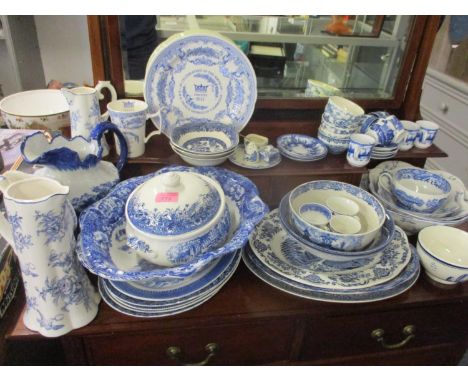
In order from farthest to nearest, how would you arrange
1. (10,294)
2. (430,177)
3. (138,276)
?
(430,177) → (10,294) → (138,276)

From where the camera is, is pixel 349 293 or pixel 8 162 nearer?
pixel 349 293

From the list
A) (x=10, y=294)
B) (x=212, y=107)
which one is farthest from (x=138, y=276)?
(x=212, y=107)

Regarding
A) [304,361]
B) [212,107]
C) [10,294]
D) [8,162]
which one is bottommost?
[304,361]

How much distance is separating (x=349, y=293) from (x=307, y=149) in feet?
1.12

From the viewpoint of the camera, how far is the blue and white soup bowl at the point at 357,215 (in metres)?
0.66

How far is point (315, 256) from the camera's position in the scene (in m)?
0.74

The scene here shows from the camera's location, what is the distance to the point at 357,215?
78cm

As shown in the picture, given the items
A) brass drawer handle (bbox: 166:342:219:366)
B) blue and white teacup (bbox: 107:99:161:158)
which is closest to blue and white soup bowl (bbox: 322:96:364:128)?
blue and white teacup (bbox: 107:99:161:158)

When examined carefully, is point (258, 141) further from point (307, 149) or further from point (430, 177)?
point (430, 177)

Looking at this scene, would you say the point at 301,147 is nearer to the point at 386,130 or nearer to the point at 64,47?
the point at 386,130

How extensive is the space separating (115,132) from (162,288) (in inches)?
12.3

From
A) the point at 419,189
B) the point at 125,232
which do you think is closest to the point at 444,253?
the point at 419,189

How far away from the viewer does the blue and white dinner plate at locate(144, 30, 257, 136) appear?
2.50 feet

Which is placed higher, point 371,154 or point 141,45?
point 141,45
